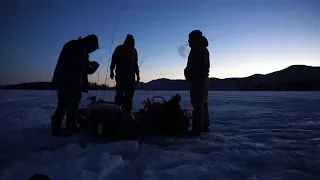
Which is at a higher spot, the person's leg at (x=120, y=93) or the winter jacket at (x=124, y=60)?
the winter jacket at (x=124, y=60)

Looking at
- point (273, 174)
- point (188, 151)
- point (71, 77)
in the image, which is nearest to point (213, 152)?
point (188, 151)

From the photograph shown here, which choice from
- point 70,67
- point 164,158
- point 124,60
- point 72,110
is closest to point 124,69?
point 124,60

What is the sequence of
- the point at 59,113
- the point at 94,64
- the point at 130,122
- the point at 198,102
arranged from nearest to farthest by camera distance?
the point at 130,122 < the point at 59,113 < the point at 94,64 < the point at 198,102

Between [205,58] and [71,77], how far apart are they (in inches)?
112

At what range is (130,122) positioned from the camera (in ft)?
15.3

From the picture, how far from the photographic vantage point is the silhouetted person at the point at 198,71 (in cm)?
574

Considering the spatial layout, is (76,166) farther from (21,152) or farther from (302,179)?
(302,179)

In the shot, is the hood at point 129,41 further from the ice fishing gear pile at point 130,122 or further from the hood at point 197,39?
the ice fishing gear pile at point 130,122

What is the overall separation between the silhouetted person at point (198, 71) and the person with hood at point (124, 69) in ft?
4.41

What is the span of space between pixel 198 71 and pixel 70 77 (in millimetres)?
2665

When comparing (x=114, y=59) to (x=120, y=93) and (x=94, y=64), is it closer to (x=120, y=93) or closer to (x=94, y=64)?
(x=120, y=93)

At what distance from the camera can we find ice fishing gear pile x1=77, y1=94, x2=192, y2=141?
451cm

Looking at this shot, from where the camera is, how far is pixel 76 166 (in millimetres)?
2861

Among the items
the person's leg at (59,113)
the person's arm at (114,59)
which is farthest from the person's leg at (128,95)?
the person's leg at (59,113)
